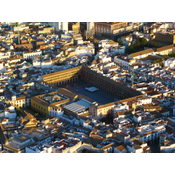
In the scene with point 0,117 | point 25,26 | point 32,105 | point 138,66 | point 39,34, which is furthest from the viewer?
point 25,26

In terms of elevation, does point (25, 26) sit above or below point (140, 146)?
above

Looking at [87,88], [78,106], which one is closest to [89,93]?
[87,88]

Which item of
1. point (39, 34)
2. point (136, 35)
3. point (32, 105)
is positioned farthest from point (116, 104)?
point (39, 34)

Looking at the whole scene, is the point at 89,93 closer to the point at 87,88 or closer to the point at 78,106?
the point at 87,88

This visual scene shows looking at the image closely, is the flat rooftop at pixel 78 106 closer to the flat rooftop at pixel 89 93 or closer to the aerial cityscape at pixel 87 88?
the aerial cityscape at pixel 87 88

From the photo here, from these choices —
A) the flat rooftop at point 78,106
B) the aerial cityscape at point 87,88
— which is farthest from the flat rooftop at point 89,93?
the flat rooftop at point 78,106

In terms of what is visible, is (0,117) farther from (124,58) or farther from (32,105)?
(124,58)
